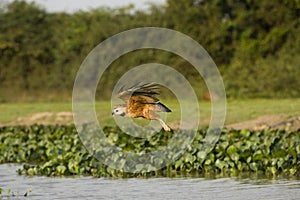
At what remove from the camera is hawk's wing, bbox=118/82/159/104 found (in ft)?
32.3

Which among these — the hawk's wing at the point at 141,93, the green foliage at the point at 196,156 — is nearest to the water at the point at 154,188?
the green foliage at the point at 196,156

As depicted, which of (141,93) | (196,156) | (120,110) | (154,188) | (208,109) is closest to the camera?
(141,93)

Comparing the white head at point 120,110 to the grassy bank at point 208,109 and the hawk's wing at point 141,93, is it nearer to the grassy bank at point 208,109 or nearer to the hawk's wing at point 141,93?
the hawk's wing at point 141,93

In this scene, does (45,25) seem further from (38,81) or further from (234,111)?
(234,111)

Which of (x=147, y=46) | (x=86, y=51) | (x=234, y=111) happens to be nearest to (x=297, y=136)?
(x=234, y=111)

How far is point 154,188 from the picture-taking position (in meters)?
12.7

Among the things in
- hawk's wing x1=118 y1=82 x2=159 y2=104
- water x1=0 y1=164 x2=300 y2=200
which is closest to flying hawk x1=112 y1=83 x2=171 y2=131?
hawk's wing x1=118 y1=82 x2=159 y2=104

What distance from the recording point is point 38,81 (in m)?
35.7

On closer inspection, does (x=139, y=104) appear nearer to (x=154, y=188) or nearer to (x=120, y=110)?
(x=120, y=110)

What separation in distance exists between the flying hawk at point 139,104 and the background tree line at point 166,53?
19.6 metres

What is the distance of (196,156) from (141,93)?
4.54m

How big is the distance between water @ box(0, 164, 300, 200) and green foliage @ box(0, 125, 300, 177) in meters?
0.53

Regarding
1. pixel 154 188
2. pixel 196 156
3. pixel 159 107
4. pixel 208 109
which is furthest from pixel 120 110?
pixel 208 109

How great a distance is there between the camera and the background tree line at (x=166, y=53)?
100 ft
